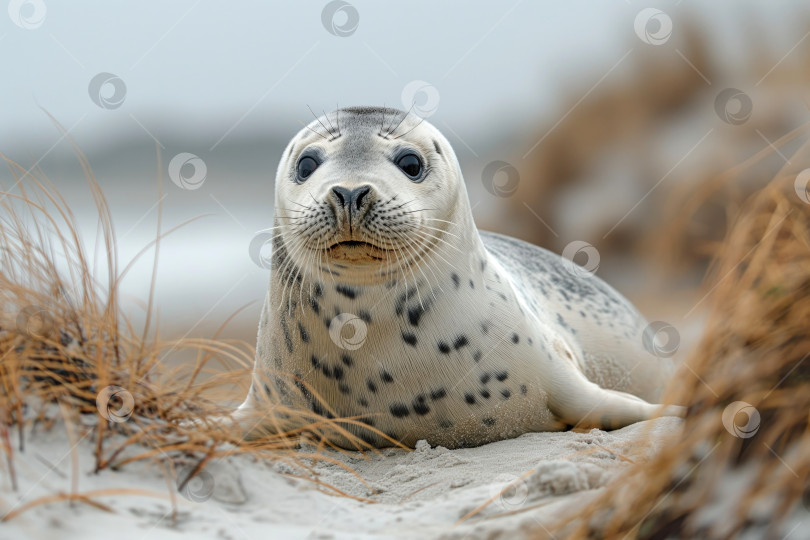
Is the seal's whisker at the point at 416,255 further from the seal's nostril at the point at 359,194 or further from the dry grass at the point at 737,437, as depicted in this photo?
the dry grass at the point at 737,437

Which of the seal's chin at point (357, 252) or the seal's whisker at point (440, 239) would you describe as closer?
the seal's chin at point (357, 252)

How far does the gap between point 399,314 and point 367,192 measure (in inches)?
18.5

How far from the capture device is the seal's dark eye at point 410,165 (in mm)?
2697

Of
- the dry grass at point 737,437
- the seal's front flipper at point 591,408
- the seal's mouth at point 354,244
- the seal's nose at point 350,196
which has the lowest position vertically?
the seal's front flipper at point 591,408

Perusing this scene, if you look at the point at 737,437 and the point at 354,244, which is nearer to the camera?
the point at 737,437

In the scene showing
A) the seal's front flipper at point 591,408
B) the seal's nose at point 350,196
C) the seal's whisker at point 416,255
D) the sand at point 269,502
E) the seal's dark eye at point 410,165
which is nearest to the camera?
the sand at point 269,502

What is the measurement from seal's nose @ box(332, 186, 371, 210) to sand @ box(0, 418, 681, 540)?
735 millimetres

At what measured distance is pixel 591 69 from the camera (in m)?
7.54

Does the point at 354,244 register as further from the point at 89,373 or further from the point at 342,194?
the point at 89,373

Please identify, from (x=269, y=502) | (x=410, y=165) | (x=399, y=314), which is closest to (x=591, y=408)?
(x=399, y=314)

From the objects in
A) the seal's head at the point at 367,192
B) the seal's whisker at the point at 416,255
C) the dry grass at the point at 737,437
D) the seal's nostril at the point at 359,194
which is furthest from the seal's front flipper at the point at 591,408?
the dry grass at the point at 737,437

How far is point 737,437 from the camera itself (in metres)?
1.58

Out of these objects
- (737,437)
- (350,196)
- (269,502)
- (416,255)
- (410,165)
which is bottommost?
(269,502)

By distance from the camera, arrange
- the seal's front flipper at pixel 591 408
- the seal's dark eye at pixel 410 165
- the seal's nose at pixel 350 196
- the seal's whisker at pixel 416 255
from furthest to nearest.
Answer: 1. the seal's front flipper at pixel 591 408
2. the seal's dark eye at pixel 410 165
3. the seal's whisker at pixel 416 255
4. the seal's nose at pixel 350 196
